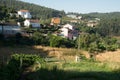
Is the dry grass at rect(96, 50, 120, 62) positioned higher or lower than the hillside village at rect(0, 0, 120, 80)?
lower

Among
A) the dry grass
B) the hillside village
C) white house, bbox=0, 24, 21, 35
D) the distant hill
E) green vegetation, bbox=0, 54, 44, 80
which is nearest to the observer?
green vegetation, bbox=0, 54, 44, 80

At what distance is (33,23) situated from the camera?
5997cm

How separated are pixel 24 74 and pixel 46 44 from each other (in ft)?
63.2

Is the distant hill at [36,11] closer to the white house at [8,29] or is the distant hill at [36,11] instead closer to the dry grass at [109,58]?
the white house at [8,29]

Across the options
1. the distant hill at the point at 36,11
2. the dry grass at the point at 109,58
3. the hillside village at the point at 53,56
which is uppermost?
the distant hill at the point at 36,11

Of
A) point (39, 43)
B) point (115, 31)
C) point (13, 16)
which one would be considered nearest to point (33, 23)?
point (13, 16)

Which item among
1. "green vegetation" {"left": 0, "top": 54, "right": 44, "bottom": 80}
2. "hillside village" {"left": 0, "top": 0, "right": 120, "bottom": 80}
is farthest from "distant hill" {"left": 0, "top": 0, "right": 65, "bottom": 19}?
"green vegetation" {"left": 0, "top": 54, "right": 44, "bottom": 80}

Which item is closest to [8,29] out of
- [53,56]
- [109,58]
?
[53,56]

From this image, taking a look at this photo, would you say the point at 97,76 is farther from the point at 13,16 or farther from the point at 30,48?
the point at 13,16

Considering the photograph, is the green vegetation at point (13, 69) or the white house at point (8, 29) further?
the white house at point (8, 29)

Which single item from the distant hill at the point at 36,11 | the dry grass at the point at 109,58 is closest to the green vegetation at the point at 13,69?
the dry grass at the point at 109,58

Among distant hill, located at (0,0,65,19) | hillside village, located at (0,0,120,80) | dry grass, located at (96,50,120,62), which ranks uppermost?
distant hill, located at (0,0,65,19)

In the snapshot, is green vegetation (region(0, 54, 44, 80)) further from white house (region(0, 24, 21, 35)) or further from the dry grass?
white house (region(0, 24, 21, 35))

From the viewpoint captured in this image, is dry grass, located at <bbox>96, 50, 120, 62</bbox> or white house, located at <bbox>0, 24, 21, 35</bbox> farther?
white house, located at <bbox>0, 24, 21, 35</bbox>
